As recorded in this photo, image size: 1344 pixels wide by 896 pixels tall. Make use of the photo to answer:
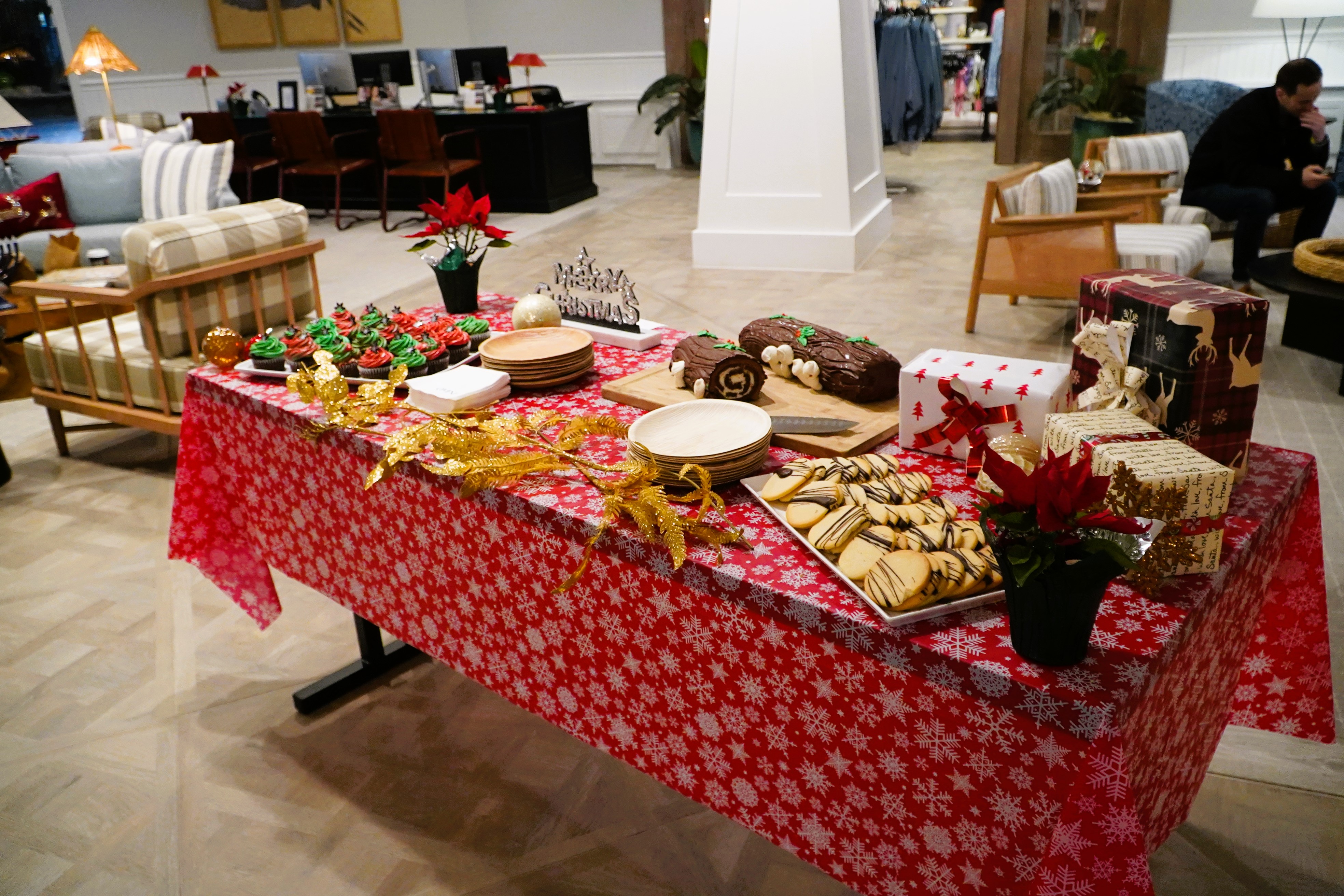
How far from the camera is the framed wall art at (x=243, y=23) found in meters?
11.0

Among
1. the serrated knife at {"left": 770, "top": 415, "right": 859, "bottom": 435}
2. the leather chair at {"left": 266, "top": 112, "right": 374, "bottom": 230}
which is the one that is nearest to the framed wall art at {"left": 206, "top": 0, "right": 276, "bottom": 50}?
the leather chair at {"left": 266, "top": 112, "right": 374, "bottom": 230}

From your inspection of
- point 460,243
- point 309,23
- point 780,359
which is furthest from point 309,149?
point 780,359

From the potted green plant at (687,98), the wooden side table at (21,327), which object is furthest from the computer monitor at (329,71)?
the wooden side table at (21,327)

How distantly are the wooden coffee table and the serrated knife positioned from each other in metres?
3.13

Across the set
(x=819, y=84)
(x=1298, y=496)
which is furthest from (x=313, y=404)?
(x=819, y=84)

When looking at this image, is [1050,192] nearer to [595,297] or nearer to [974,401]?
[595,297]

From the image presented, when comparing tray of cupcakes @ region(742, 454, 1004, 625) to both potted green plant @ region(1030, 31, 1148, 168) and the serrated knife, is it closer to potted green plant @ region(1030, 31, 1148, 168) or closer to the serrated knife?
the serrated knife

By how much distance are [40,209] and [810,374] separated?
5.50 m

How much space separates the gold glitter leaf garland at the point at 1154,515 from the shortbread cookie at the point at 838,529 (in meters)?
→ 0.29

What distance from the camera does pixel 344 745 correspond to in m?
2.21

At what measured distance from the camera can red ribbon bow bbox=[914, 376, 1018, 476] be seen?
4.74 ft

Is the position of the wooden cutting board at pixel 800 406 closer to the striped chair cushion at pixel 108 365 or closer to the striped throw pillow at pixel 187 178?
the striped chair cushion at pixel 108 365

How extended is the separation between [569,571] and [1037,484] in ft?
2.47

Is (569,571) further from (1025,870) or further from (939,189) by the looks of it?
(939,189)
